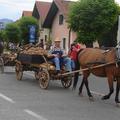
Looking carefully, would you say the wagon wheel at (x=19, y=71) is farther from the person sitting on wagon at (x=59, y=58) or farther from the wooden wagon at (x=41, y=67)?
the person sitting on wagon at (x=59, y=58)

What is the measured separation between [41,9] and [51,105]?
1866 inches

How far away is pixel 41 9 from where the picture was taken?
58.6 m

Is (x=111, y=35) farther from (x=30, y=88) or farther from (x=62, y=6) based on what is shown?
(x=30, y=88)

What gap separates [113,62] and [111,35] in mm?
28144

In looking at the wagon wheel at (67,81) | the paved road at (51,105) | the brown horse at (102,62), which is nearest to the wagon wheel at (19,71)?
the paved road at (51,105)

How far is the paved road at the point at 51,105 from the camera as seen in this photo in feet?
33.8

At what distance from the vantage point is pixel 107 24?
3550 centimetres

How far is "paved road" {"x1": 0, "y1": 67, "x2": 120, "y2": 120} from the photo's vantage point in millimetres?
→ 10305

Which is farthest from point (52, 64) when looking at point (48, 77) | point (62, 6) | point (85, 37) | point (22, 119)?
point (62, 6)

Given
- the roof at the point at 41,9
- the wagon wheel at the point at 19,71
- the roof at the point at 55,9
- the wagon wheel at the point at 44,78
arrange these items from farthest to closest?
the roof at the point at 41,9
the roof at the point at 55,9
the wagon wheel at the point at 19,71
the wagon wheel at the point at 44,78

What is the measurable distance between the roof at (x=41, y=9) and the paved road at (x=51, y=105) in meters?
41.8

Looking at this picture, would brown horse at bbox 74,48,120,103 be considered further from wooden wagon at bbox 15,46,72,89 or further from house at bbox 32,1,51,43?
house at bbox 32,1,51,43

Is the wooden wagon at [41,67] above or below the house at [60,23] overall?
below

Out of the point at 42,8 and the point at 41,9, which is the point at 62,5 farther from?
the point at 42,8
